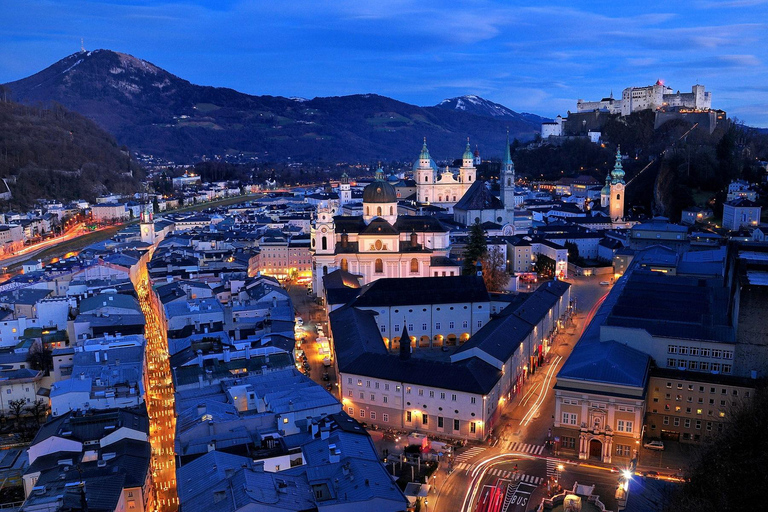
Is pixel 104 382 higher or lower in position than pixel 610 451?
higher

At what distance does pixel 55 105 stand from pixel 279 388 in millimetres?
137291

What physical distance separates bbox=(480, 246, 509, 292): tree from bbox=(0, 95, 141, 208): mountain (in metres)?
73.1

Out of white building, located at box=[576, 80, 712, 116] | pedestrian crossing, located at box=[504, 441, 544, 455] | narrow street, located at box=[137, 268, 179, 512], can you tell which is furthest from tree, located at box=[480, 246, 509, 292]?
white building, located at box=[576, 80, 712, 116]

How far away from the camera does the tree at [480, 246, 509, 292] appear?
148 feet

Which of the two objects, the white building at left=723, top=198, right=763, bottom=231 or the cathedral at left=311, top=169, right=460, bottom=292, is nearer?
the cathedral at left=311, top=169, right=460, bottom=292

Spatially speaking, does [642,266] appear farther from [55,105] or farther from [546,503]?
[55,105]

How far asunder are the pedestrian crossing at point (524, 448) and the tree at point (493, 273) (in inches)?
821

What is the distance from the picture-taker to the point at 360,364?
26.1 meters

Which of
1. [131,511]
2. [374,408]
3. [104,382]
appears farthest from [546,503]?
[104,382]

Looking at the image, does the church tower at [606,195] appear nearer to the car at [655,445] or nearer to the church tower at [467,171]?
the church tower at [467,171]

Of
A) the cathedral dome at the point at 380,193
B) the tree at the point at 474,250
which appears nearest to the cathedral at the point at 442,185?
the cathedral dome at the point at 380,193

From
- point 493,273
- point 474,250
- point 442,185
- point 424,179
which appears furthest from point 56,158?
point 493,273

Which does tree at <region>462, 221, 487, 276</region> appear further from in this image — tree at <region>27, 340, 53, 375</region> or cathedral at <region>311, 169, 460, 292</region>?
tree at <region>27, 340, 53, 375</region>

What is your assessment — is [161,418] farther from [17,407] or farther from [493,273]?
[493,273]
